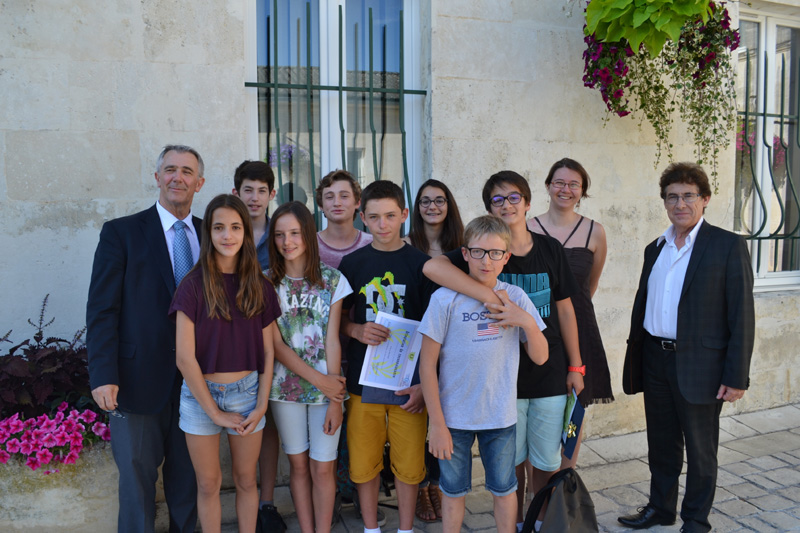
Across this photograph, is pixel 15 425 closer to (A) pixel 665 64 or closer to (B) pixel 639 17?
(B) pixel 639 17

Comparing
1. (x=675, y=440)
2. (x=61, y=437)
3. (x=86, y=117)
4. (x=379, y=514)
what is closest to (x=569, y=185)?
(x=675, y=440)

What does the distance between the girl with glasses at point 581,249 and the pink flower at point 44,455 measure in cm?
246

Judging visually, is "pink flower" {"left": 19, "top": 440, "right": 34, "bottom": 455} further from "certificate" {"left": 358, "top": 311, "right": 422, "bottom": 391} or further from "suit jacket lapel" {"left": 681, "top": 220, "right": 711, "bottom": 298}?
"suit jacket lapel" {"left": 681, "top": 220, "right": 711, "bottom": 298}

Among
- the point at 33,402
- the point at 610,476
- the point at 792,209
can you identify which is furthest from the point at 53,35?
the point at 792,209

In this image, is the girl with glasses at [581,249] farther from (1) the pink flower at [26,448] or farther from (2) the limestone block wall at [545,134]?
(1) the pink flower at [26,448]

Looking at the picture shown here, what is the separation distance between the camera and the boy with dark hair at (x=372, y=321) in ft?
9.42

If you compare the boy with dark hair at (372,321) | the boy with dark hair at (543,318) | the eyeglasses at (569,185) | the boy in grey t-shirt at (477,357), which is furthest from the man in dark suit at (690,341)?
the boy with dark hair at (372,321)

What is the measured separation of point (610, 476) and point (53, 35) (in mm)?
4164

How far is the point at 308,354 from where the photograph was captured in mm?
2930

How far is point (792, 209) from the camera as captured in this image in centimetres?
571

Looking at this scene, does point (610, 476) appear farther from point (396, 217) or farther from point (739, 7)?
point (739, 7)

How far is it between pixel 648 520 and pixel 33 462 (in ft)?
10.0

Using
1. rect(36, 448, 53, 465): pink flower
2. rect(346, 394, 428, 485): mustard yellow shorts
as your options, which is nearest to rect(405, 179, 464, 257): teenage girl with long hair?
rect(346, 394, 428, 485): mustard yellow shorts

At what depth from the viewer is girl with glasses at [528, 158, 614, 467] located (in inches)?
127
